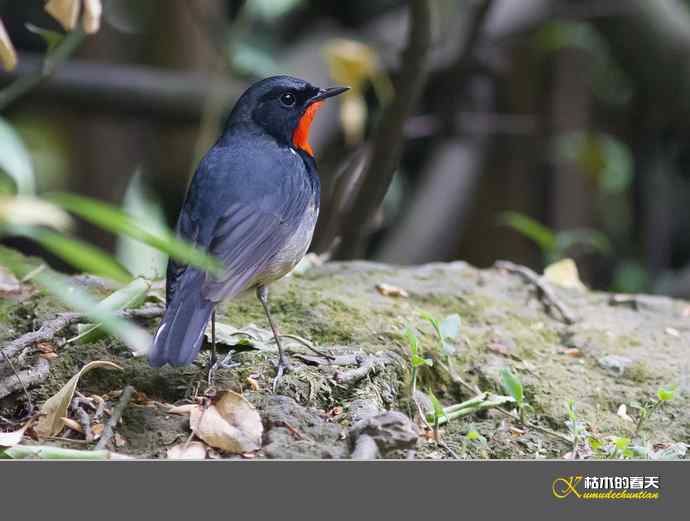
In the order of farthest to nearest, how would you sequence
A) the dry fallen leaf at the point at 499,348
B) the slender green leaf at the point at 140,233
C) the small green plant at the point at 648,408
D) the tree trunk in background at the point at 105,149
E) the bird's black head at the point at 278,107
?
the tree trunk in background at the point at 105,149
the bird's black head at the point at 278,107
the dry fallen leaf at the point at 499,348
the small green plant at the point at 648,408
the slender green leaf at the point at 140,233

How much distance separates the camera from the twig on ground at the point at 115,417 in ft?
7.55

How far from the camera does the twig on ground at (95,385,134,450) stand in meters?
2.30

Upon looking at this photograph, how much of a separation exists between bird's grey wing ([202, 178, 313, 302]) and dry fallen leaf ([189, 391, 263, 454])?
27cm

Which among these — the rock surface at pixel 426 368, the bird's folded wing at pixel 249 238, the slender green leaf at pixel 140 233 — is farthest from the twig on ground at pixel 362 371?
the slender green leaf at pixel 140 233

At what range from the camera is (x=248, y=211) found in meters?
2.88

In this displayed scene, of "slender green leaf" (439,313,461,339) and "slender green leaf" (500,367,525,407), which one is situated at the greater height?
"slender green leaf" (439,313,461,339)

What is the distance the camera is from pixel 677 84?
6406mm

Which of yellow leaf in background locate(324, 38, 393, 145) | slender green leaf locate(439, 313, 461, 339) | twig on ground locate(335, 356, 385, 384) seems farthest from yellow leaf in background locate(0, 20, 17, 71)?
yellow leaf in background locate(324, 38, 393, 145)

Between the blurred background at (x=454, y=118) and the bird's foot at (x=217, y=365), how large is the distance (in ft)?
9.46

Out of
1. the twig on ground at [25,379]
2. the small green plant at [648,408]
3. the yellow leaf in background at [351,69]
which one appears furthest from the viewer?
the yellow leaf in background at [351,69]

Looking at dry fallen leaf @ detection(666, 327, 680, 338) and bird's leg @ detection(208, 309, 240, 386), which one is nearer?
bird's leg @ detection(208, 309, 240, 386)

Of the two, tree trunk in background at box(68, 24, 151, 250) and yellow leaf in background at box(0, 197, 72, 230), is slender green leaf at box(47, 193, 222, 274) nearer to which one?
yellow leaf in background at box(0, 197, 72, 230)

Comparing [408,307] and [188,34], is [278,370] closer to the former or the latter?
[408,307]

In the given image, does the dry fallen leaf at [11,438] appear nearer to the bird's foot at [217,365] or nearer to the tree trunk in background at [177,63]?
the bird's foot at [217,365]
